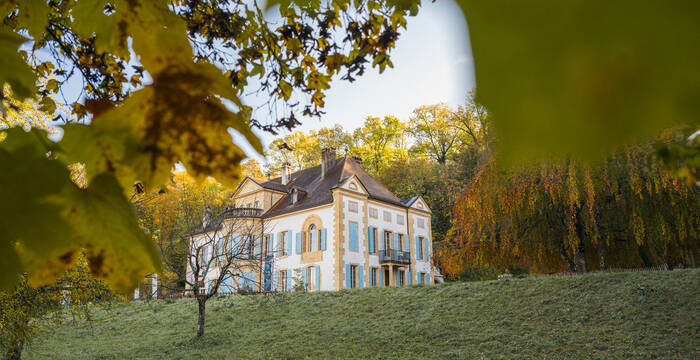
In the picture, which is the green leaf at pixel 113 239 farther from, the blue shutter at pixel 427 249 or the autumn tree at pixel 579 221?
the blue shutter at pixel 427 249

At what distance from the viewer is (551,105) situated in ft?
0.71

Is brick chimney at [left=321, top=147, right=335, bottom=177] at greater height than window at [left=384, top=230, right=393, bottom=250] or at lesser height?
greater

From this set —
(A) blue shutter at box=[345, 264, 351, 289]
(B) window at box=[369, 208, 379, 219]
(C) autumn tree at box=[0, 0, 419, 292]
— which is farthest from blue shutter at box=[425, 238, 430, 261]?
(C) autumn tree at box=[0, 0, 419, 292]

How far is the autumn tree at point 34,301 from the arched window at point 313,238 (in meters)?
11.7

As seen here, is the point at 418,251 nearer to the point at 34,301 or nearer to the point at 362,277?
the point at 362,277

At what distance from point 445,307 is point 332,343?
10.3 ft

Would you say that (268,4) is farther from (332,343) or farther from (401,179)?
(401,179)

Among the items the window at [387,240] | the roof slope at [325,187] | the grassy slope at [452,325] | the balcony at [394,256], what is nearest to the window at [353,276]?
the balcony at [394,256]

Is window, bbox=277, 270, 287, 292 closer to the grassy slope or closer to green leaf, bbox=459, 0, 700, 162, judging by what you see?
the grassy slope

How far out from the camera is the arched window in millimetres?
20828

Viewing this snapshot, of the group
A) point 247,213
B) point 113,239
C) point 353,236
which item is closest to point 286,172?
point 247,213

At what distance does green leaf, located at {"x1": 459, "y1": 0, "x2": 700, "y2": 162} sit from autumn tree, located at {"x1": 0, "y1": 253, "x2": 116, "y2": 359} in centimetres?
813

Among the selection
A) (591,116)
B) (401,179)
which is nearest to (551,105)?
(591,116)

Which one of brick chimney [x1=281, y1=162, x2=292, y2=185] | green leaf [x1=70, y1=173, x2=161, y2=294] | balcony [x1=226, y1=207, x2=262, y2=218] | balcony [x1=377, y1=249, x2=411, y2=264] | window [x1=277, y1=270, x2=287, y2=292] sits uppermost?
brick chimney [x1=281, y1=162, x2=292, y2=185]
